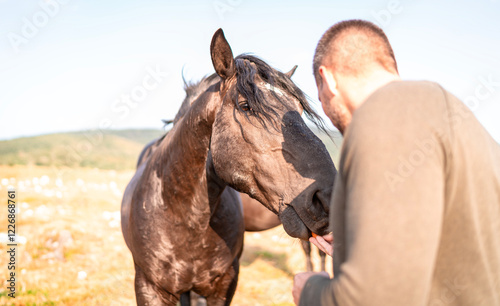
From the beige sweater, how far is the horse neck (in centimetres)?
189

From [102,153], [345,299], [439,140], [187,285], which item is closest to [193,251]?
[187,285]

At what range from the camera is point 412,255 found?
3.26 ft

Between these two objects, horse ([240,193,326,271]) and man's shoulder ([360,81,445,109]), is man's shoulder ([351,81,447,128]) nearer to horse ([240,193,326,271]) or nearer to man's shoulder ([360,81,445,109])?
man's shoulder ([360,81,445,109])

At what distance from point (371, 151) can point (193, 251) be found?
2.54 m

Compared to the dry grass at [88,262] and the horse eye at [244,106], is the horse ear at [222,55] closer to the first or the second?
the horse eye at [244,106]

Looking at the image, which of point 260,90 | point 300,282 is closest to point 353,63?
point 300,282

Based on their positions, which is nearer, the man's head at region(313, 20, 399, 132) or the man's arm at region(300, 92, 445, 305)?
the man's arm at region(300, 92, 445, 305)

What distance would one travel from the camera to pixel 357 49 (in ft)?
4.36

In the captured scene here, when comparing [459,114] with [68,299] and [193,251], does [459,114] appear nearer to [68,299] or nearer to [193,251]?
[193,251]

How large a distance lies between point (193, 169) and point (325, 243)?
1.53 meters

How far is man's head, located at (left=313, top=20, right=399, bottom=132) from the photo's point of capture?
1323 millimetres

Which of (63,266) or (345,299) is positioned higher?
(345,299)

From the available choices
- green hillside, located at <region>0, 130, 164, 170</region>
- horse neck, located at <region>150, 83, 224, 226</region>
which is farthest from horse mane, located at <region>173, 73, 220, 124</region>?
green hillside, located at <region>0, 130, 164, 170</region>

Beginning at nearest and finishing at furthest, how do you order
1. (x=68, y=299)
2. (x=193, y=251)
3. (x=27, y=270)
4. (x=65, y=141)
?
1. (x=193, y=251)
2. (x=68, y=299)
3. (x=27, y=270)
4. (x=65, y=141)
